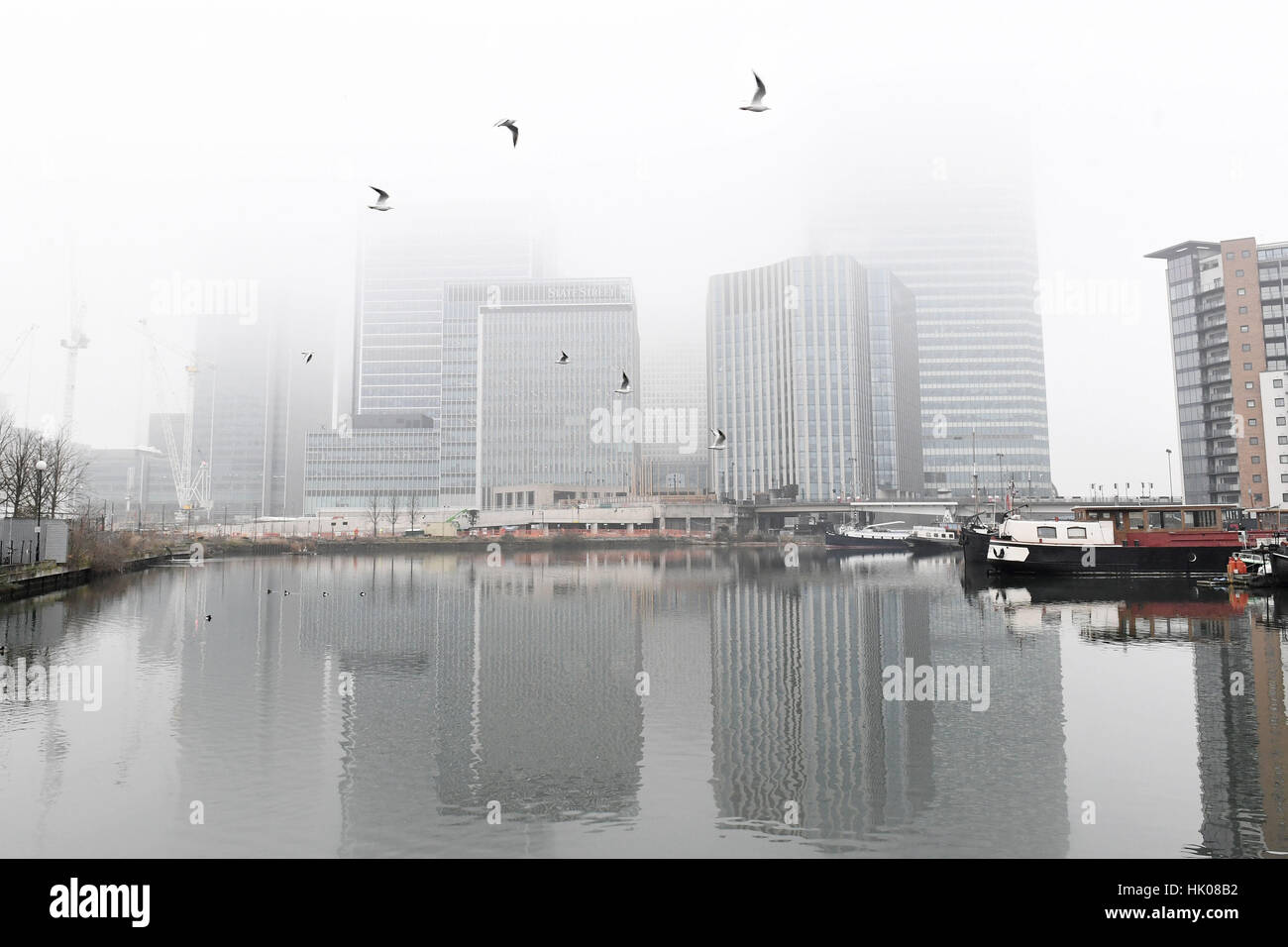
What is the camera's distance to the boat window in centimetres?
6581

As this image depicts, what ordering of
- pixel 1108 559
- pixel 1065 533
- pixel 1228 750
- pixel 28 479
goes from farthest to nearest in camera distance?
pixel 28 479
pixel 1065 533
pixel 1108 559
pixel 1228 750

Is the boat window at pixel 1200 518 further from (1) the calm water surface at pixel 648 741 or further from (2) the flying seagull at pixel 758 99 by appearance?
(2) the flying seagull at pixel 758 99

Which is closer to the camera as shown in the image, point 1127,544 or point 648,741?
point 648,741

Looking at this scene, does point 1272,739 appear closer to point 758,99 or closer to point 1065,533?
point 758,99

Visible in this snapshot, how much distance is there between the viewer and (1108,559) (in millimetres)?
66812

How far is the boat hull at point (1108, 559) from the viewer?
64500 mm

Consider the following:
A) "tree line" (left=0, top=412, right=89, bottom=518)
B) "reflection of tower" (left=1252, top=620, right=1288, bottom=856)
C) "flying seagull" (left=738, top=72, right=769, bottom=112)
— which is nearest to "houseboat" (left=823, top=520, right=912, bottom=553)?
"reflection of tower" (left=1252, top=620, right=1288, bottom=856)

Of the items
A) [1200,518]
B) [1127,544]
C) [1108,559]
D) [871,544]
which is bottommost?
[871,544]

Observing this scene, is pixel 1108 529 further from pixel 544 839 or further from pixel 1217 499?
pixel 1217 499

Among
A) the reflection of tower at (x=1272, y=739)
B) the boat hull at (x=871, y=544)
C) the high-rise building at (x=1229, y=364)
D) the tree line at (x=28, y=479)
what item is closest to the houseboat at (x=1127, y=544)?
the reflection of tower at (x=1272, y=739)

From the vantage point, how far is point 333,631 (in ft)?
127

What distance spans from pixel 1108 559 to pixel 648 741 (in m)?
62.2

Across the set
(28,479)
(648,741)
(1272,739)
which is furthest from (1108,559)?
(28,479)

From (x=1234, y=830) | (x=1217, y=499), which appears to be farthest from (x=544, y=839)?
(x=1217, y=499)
